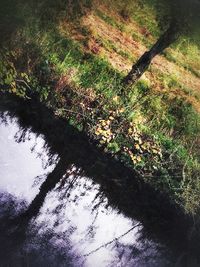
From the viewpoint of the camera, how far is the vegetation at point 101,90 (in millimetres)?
12078

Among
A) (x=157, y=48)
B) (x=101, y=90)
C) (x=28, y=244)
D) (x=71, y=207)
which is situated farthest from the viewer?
(x=157, y=48)

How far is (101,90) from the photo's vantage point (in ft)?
43.3

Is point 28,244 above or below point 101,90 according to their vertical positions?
below

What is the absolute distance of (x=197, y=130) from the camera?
1789cm

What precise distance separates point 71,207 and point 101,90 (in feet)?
17.3

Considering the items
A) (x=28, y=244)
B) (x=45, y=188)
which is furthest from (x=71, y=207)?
(x=28, y=244)

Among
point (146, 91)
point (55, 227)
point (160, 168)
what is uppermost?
point (146, 91)

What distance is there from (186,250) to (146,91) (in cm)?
873

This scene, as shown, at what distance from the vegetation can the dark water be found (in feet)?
1.56

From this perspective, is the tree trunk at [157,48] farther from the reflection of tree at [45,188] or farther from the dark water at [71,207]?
the reflection of tree at [45,188]

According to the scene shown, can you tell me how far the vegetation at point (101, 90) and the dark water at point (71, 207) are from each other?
0.47 metres

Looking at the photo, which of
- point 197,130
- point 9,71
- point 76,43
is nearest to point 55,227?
point 9,71

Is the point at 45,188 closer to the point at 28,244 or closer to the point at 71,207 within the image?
the point at 71,207

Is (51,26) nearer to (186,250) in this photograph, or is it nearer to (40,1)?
(40,1)
